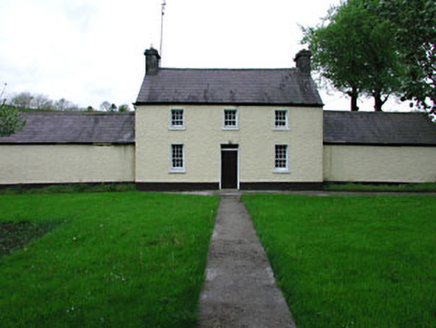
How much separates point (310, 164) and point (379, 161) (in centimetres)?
505

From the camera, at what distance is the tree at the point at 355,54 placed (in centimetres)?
3164

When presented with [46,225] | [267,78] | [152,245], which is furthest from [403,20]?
[267,78]

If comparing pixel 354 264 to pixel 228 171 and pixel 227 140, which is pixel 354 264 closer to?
pixel 228 171

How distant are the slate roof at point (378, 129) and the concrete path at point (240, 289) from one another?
1648 centimetres

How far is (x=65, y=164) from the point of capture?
20.9 metres

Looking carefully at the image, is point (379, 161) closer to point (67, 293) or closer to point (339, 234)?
point (339, 234)

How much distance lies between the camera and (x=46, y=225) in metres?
9.22

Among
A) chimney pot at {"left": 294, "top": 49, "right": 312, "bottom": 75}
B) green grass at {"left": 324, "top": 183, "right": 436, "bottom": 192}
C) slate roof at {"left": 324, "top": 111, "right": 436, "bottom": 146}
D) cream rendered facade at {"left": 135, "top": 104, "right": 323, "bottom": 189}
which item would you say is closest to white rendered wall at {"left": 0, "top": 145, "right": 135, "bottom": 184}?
cream rendered facade at {"left": 135, "top": 104, "right": 323, "bottom": 189}

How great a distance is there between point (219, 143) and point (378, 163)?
10.8 m

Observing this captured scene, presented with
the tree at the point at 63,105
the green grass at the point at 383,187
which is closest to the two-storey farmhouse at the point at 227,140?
the green grass at the point at 383,187

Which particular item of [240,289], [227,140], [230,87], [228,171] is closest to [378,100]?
[230,87]

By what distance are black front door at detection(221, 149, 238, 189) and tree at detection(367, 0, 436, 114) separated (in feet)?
43.6

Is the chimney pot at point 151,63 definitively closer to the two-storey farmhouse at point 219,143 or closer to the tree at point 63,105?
the two-storey farmhouse at point 219,143

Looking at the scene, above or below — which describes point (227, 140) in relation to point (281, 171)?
above
